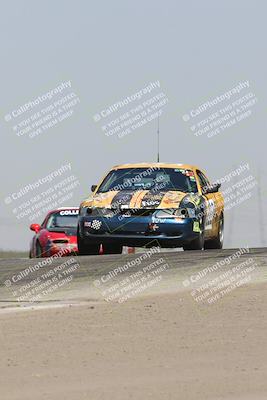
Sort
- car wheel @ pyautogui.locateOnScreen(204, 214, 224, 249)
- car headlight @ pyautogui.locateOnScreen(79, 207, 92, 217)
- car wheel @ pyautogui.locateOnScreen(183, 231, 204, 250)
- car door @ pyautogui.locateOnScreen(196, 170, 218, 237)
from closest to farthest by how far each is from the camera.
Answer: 1. car headlight @ pyautogui.locateOnScreen(79, 207, 92, 217)
2. car wheel @ pyautogui.locateOnScreen(183, 231, 204, 250)
3. car door @ pyautogui.locateOnScreen(196, 170, 218, 237)
4. car wheel @ pyautogui.locateOnScreen(204, 214, 224, 249)

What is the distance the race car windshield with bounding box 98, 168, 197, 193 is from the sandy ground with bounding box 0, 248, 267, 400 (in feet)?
19.4

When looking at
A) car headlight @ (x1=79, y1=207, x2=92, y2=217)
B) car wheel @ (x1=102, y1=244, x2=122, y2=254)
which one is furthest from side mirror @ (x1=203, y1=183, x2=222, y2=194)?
car headlight @ (x1=79, y1=207, x2=92, y2=217)

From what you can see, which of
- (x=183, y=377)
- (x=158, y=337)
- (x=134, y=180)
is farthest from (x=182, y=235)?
(x=183, y=377)

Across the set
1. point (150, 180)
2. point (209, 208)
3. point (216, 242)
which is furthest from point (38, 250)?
point (209, 208)

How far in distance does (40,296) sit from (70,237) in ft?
28.2

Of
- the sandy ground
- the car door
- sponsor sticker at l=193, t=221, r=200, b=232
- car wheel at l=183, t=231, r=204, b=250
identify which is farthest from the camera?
the car door

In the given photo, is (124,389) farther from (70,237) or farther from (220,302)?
(70,237)

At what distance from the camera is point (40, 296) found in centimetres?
1266

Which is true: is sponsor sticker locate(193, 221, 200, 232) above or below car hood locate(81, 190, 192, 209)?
below

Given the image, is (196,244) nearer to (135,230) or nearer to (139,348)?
(135,230)

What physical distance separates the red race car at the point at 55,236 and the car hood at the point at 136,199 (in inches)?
135

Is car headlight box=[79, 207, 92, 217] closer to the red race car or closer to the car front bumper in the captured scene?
the car front bumper

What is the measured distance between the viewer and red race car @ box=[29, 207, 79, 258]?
831 inches

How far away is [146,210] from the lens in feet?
56.9
